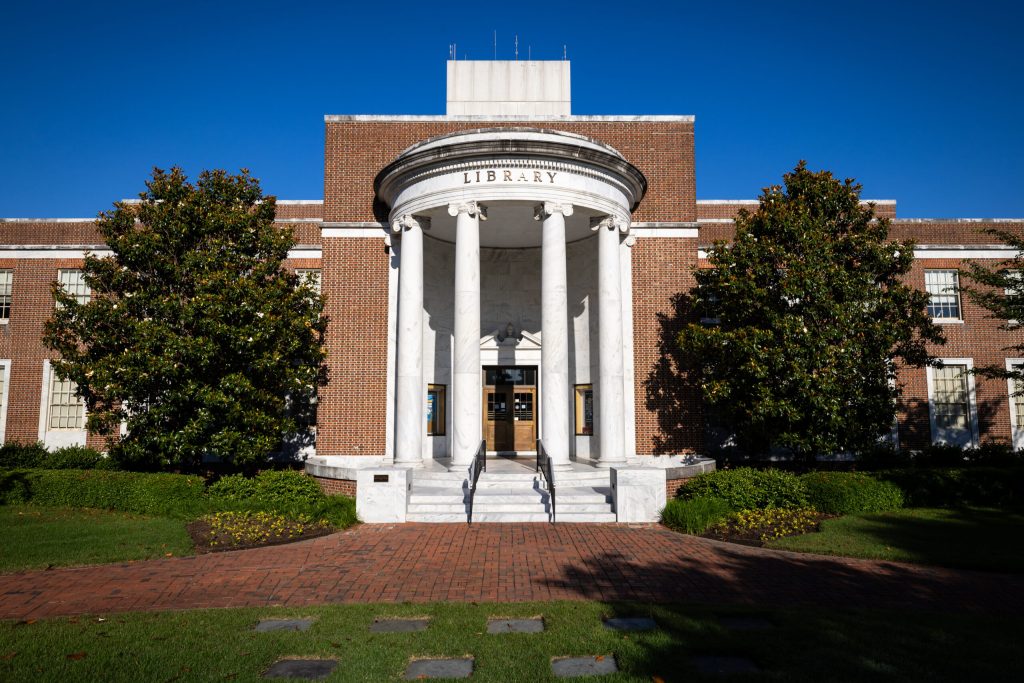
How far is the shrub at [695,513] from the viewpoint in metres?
11.6

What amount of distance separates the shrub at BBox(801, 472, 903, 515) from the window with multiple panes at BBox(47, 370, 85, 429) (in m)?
25.4

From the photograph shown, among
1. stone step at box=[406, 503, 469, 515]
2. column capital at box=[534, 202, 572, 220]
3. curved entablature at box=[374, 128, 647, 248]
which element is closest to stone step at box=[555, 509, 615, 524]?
stone step at box=[406, 503, 469, 515]

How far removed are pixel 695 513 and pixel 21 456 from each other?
2130cm

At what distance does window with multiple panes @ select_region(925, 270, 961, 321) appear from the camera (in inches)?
929

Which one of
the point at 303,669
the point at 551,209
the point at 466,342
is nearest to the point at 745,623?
the point at 303,669

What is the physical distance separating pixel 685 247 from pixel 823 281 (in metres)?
5.19

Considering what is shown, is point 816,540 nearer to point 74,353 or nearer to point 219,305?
point 219,305

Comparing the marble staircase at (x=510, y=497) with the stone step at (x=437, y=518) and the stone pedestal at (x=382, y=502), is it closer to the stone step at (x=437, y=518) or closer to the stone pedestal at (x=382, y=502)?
the stone step at (x=437, y=518)

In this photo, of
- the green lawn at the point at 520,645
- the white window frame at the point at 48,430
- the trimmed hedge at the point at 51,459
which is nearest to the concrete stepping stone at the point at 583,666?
the green lawn at the point at 520,645

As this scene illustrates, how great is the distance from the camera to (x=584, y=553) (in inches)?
397

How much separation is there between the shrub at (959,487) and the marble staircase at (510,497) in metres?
6.39

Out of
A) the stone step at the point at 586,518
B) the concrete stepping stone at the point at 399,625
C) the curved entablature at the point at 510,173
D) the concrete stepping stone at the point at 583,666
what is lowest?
the stone step at the point at 586,518

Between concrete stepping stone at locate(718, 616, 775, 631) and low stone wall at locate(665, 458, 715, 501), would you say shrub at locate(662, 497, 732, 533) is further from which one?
concrete stepping stone at locate(718, 616, 775, 631)

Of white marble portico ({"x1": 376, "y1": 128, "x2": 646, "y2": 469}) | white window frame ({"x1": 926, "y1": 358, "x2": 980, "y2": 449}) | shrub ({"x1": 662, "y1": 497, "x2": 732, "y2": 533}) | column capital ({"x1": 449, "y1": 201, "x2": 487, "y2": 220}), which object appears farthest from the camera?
white window frame ({"x1": 926, "y1": 358, "x2": 980, "y2": 449})
